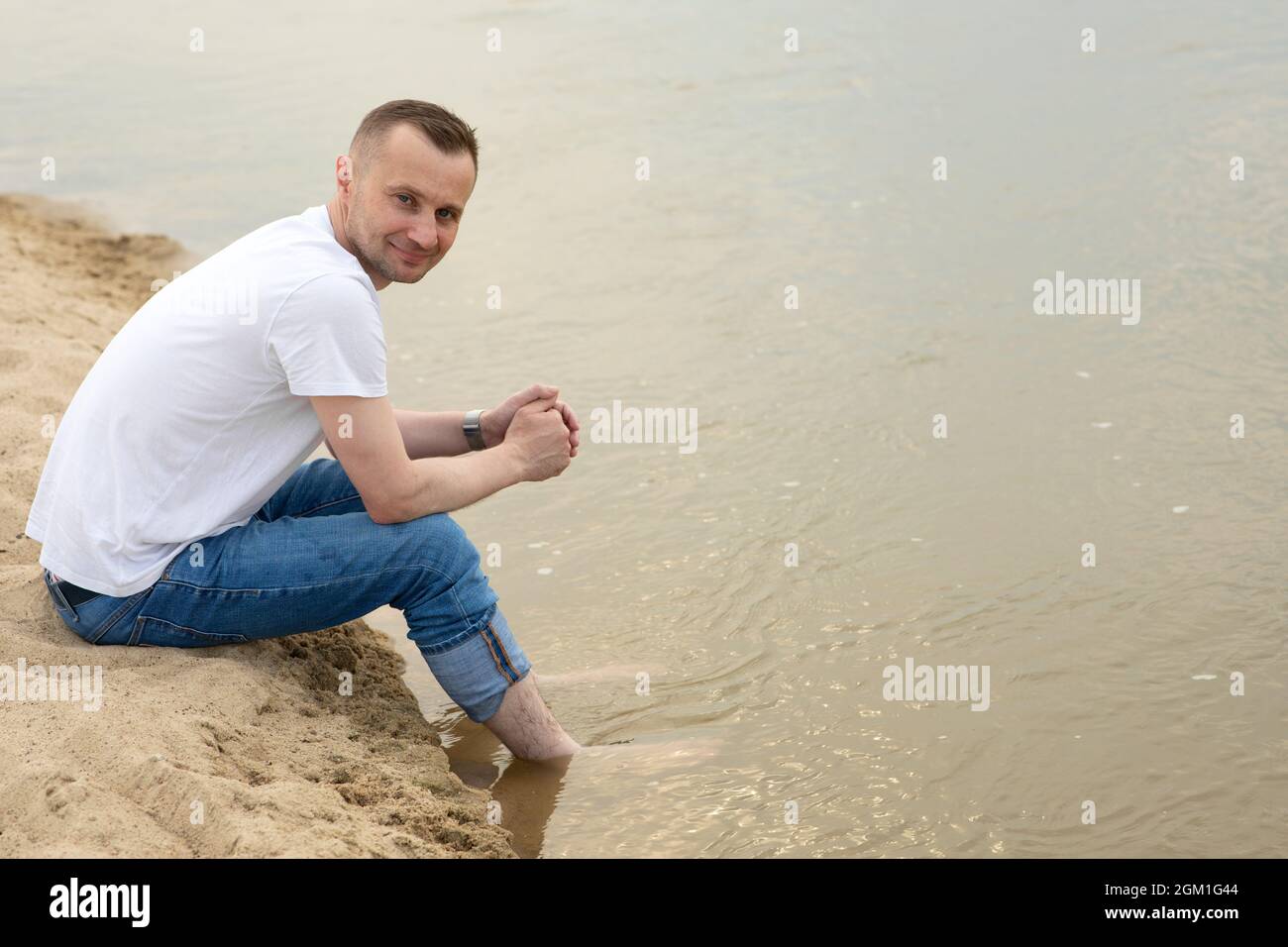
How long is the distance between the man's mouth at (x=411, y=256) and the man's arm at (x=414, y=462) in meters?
0.35

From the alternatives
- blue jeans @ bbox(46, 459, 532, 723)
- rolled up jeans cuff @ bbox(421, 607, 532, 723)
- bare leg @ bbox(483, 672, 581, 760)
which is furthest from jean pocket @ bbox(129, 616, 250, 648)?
bare leg @ bbox(483, 672, 581, 760)

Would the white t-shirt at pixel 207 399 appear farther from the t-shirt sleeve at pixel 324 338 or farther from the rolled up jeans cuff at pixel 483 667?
the rolled up jeans cuff at pixel 483 667

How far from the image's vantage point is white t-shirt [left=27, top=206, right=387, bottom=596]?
276 cm

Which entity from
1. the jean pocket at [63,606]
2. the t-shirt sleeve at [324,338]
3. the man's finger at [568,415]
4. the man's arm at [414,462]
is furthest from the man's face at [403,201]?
the jean pocket at [63,606]

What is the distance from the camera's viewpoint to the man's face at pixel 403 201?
2930 millimetres

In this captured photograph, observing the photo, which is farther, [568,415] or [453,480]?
[568,415]

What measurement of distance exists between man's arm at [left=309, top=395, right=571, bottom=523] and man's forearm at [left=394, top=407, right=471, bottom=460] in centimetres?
29

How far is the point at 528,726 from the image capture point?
10.8ft

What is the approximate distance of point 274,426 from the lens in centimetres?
294

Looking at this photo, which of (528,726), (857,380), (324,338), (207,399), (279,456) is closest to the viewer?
(324,338)

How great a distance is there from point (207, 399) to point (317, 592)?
0.49 m

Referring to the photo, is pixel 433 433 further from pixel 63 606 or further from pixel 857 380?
pixel 857 380

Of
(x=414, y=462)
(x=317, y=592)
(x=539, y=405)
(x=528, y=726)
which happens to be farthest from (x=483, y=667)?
(x=539, y=405)
